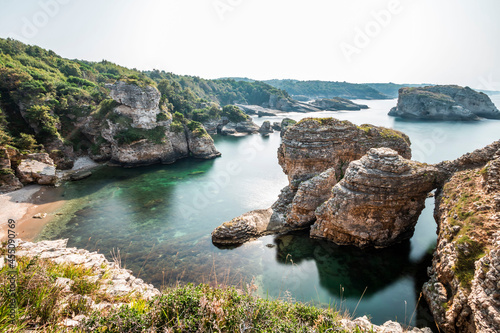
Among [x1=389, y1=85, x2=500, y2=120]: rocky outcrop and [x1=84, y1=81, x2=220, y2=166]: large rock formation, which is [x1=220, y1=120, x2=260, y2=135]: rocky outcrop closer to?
[x1=84, y1=81, x2=220, y2=166]: large rock formation

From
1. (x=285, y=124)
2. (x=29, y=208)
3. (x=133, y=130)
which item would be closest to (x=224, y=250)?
(x=29, y=208)

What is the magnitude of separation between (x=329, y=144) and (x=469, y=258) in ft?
44.2

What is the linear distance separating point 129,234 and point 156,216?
11.9ft

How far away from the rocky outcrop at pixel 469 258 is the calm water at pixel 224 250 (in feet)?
7.04

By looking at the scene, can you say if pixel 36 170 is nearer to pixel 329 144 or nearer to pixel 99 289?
pixel 99 289

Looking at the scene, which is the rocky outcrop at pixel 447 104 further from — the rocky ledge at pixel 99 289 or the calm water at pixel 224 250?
the rocky ledge at pixel 99 289

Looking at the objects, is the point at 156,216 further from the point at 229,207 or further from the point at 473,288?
the point at 473,288

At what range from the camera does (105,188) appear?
30047 mm

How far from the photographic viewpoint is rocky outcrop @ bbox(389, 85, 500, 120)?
66.9 m

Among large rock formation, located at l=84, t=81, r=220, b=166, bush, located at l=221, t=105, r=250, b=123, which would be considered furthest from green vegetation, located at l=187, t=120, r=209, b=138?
bush, located at l=221, t=105, r=250, b=123

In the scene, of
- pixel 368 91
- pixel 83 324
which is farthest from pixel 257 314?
pixel 368 91

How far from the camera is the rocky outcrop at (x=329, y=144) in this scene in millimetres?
21391

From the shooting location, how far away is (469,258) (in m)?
9.41

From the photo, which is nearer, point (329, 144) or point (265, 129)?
point (329, 144)
